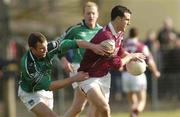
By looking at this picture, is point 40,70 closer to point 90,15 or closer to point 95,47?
point 95,47

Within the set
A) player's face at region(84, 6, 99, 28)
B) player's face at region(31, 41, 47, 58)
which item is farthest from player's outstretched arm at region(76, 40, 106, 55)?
player's face at region(84, 6, 99, 28)

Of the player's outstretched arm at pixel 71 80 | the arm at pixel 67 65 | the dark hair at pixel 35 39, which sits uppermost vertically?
the dark hair at pixel 35 39

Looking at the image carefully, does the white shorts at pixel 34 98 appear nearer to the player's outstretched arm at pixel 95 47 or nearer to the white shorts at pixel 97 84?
the white shorts at pixel 97 84

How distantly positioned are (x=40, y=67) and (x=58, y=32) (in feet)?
69.0

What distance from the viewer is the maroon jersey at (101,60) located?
14.6m

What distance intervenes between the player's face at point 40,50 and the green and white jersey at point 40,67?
0.11m

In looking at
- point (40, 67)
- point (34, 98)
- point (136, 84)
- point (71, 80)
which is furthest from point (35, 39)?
point (136, 84)

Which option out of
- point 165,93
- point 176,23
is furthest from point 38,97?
point 176,23

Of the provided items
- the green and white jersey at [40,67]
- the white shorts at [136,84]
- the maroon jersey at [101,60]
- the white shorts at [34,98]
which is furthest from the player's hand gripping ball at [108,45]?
the white shorts at [136,84]

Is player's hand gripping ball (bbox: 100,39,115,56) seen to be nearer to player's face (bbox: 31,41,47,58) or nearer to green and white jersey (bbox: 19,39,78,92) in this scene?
green and white jersey (bbox: 19,39,78,92)

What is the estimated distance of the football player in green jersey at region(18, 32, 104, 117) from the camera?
1406 centimetres

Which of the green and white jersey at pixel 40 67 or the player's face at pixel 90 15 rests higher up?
the player's face at pixel 90 15

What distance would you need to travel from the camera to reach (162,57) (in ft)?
88.3

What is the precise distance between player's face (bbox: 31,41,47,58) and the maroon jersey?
869 mm
